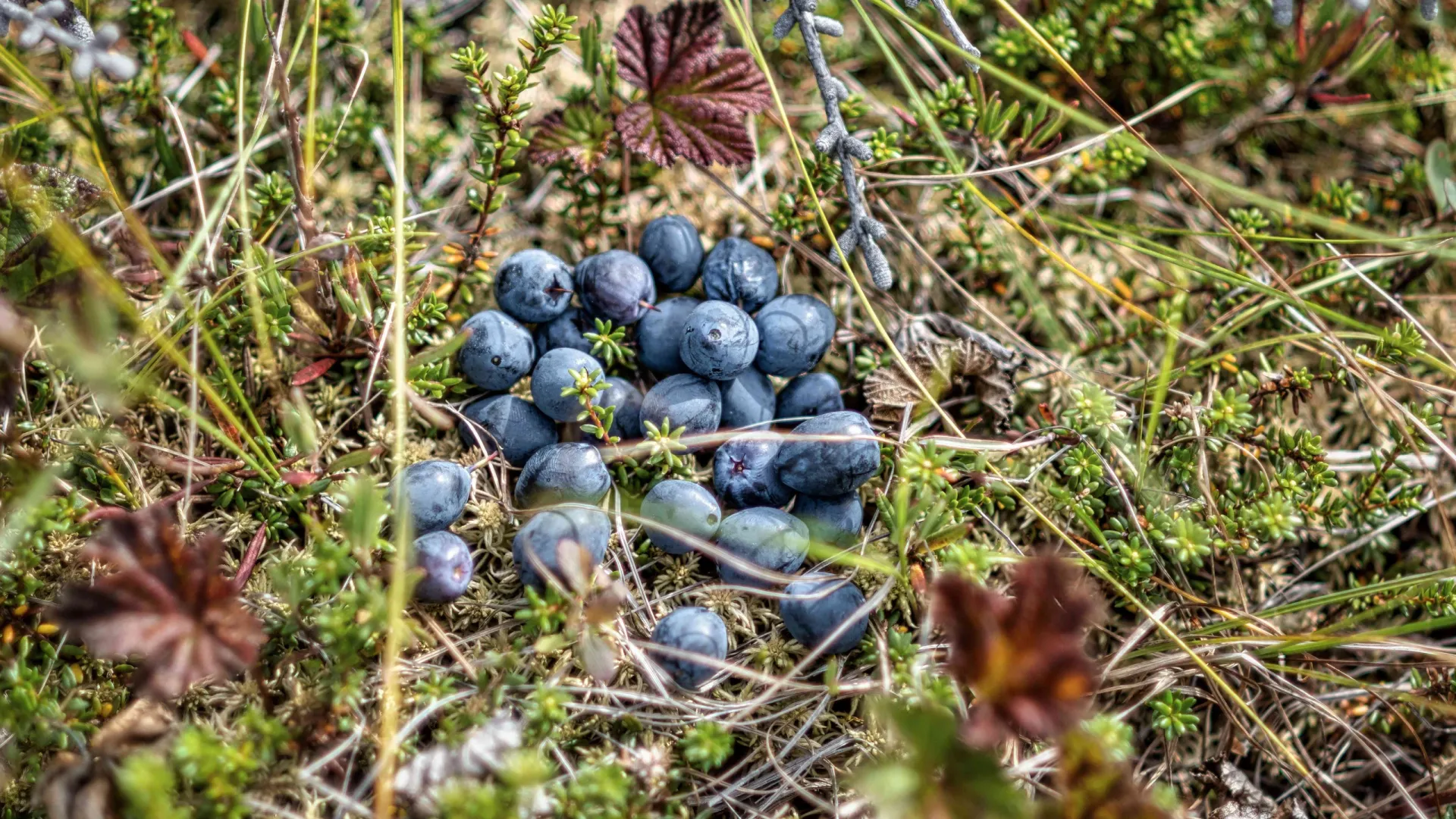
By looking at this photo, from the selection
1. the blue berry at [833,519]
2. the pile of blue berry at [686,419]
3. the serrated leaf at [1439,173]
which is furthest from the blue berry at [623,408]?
the serrated leaf at [1439,173]

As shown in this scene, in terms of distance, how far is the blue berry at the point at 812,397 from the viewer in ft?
7.84

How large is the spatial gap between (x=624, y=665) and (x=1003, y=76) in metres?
1.70

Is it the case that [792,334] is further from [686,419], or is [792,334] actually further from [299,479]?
[299,479]

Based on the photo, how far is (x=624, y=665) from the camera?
2.12m

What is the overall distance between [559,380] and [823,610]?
0.86 m

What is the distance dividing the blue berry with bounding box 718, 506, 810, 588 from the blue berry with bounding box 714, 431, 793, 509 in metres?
0.07

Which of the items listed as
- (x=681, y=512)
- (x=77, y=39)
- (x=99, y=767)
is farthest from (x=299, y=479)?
(x=77, y=39)

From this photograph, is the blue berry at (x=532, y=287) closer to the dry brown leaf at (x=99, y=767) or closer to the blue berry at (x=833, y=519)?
the blue berry at (x=833, y=519)

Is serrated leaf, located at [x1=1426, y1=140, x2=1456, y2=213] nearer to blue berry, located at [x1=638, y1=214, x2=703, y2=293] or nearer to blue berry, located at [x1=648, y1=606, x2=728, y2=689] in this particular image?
blue berry, located at [x1=638, y1=214, x2=703, y2=293]

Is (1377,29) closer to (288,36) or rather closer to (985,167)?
(985,167)

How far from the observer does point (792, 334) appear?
2.31 m

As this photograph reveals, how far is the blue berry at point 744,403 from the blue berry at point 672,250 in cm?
34

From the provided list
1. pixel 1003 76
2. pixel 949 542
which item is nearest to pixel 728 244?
pixel 1003 76

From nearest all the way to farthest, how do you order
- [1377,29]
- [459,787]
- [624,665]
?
[459,787]
[624,665]
[1377,29]
